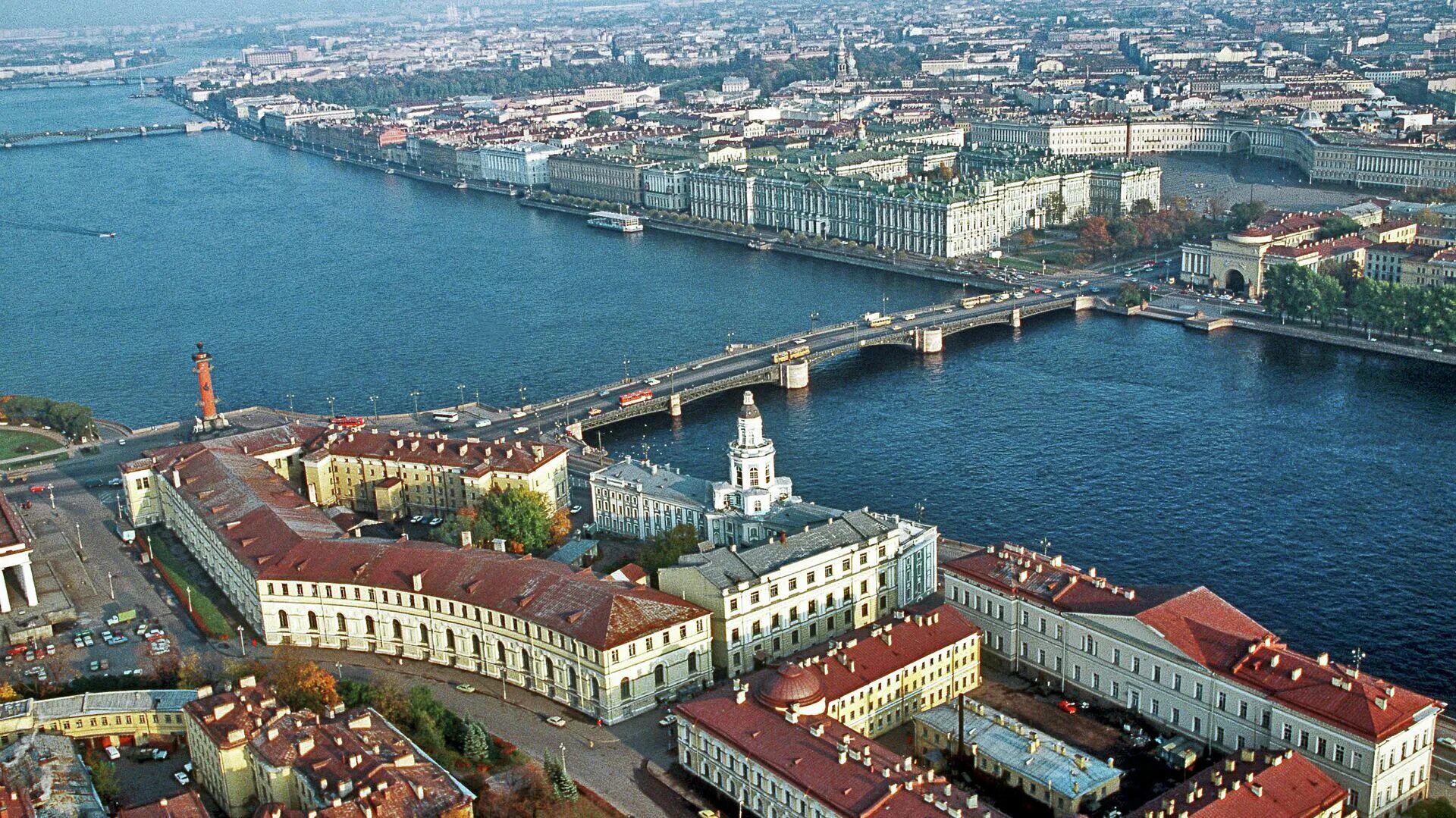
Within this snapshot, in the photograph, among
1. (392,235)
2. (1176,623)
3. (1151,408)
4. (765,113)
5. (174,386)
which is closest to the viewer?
(1176,623)

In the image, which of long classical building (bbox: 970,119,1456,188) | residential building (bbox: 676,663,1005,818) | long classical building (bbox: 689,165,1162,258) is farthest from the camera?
long classical building (bbox: 970,119,1456,188)

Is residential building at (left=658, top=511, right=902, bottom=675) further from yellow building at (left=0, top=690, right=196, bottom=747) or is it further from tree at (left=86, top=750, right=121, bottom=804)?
tree at (left=86, top=750, right=121, bottom=804)

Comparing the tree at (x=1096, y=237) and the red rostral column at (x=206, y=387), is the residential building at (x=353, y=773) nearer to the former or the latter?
the red rostral column at (x=206, y=387)

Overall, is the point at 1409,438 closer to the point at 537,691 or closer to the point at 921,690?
the point at 921,690

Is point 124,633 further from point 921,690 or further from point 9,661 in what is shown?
point 921,690

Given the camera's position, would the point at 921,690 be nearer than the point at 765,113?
Yes

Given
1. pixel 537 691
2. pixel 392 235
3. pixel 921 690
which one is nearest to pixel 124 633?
pixel 537 691

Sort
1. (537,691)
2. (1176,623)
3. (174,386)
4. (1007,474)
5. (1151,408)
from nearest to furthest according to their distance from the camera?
1. (1176,623)
2. (537,691)
3. (1007,474)
4. (1151,408)
5. (174,386)

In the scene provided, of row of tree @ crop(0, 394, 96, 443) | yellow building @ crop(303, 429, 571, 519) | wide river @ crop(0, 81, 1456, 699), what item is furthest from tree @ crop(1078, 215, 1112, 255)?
row of tree @ crop(0, 394, 96, 443)

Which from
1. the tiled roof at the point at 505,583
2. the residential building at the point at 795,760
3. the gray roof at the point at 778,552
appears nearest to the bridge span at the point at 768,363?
the tiled roof at the point at 505,583
